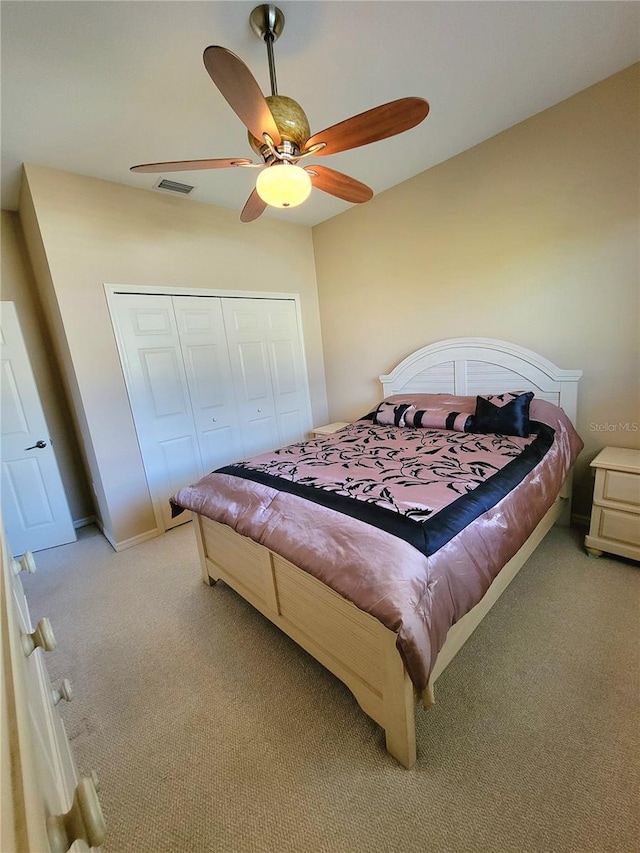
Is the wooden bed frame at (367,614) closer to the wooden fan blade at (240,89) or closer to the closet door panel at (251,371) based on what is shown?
the closet door panel at (251,371)

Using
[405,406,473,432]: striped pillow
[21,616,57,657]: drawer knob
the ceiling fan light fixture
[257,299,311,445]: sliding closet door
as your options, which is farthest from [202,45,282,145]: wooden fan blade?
[257,299,311,445]: sliding closet door

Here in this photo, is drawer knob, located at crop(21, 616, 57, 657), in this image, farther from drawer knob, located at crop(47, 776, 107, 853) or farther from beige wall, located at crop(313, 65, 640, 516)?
beige wall, located at crop(313, 65, 640, 516)

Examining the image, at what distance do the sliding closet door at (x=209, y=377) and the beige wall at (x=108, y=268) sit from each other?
0.78 feet

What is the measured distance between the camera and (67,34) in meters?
1.48

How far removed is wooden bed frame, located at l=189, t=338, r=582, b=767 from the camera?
1.20 m

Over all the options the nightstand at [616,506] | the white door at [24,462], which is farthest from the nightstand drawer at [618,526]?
the white door at [24,462]

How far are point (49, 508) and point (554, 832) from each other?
11.8 feet

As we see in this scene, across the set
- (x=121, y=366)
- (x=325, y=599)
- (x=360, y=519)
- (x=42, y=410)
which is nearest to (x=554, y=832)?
(x=325, y=599)

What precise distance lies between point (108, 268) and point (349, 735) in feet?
10.4

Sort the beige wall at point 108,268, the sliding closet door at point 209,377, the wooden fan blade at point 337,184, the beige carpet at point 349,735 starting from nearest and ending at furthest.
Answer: the beige carpet at point 349,735
the wooden fan blade at point 337,184
the beige wall at point 108,268
the sliding closet door at point 209,377

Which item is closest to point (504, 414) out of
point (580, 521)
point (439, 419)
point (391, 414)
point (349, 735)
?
point (439, 419)

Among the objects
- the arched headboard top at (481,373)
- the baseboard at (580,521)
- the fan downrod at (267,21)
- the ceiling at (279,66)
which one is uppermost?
the ceiling at (279,66)

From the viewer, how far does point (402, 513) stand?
139 cm

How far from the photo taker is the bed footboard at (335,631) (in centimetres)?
118
